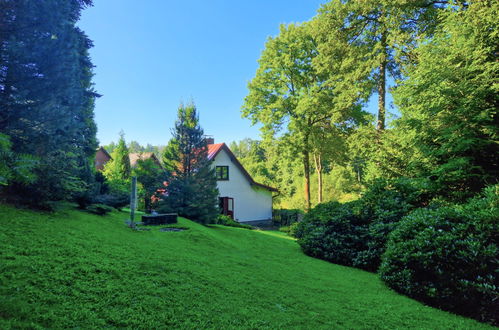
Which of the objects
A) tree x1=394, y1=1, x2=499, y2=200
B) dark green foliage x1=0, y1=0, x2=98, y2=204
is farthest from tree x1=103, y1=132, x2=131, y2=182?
tree x1=394, y1=1, x2=499, y2=200

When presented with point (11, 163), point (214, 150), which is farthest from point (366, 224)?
point (214, 150)

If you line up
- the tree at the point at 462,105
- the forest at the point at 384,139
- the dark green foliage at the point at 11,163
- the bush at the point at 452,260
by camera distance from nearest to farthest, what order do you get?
the dark green foliage at the point at 11,163 < the bush at the point at 452,260 < the forest at the point at 384,139 < the tree at the point at 462,105

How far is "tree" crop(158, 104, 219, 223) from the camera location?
40.0ft

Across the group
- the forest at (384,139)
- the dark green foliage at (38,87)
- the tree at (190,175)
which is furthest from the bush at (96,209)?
the tree at (190,175)

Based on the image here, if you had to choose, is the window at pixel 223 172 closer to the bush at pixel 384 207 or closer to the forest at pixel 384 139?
the forest at pixel 384 139

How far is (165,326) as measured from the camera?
269 centimetres

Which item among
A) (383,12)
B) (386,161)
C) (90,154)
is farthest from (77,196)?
(383,12)

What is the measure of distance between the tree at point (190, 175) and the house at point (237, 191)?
7.61 metres

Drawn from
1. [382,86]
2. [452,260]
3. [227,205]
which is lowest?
[452,260]

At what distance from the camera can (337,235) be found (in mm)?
8484

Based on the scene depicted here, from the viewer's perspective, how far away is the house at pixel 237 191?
72.2 feet

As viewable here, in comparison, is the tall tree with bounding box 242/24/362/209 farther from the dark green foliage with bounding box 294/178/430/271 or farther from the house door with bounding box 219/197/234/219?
the dark green foliage with bounding box 294/178/430/271

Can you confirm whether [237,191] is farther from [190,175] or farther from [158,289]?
[158,289]

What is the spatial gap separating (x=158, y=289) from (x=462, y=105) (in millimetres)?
9125
